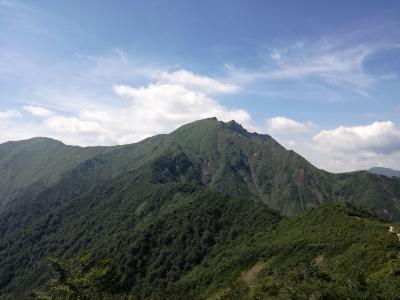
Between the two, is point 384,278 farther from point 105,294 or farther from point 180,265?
point 180,265

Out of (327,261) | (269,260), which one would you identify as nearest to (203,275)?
(269,260)

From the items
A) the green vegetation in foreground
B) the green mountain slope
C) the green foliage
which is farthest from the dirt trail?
the green foliage


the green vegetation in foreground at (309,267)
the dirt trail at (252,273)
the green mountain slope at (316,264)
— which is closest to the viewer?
the green mountain slope at (316,264)

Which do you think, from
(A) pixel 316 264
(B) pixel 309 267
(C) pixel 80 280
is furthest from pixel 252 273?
(C) pixel 80 280

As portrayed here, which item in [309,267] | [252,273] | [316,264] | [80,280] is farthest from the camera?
[252,273]

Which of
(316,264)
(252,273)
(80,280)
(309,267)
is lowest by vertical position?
(252,273)

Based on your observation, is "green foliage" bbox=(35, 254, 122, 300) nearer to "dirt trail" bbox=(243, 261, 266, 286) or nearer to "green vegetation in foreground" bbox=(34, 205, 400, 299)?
"green vegetation in foreground" bbox=(34, 205, 400, 299)

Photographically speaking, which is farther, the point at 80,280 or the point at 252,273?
the point at 252,273

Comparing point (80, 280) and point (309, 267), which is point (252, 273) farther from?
point (80, 280)

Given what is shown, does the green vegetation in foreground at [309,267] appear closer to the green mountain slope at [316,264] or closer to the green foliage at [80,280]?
the green mountain slope at [316,264]

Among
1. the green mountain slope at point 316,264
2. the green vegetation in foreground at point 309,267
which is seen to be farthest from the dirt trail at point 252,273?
the green vegetation in foreground at point 309,267

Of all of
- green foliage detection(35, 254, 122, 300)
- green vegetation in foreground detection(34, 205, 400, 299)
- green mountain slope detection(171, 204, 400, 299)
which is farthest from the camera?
green foliage detection(35, 254, 122, 300)

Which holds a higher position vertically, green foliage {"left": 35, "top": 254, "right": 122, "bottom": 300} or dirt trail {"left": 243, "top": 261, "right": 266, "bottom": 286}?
green foliage {"left": 35, "top": 254, "right": 122, "bottom": 300}

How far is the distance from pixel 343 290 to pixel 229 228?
6049 inches
